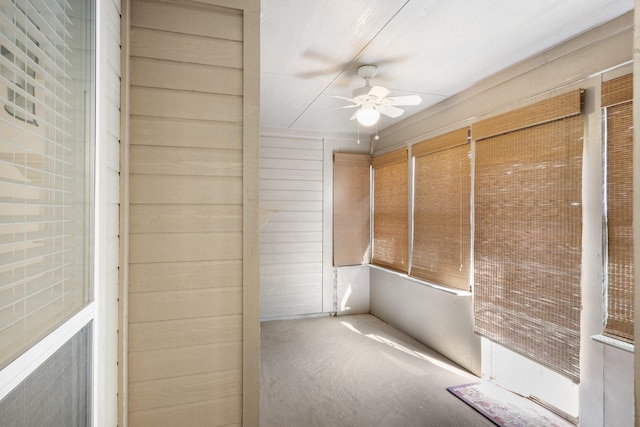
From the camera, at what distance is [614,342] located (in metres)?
1.97

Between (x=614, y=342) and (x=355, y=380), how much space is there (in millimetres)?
1914

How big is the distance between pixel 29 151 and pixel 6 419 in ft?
1.59

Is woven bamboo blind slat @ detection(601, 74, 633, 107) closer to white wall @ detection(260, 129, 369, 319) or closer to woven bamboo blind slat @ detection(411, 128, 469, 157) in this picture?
woven bamboo blind slat @ detection(411, 128, 469, 157)

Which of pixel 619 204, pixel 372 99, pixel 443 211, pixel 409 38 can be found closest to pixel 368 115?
pixel 372 99

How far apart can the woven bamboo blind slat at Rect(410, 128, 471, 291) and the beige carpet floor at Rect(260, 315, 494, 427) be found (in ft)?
2.83

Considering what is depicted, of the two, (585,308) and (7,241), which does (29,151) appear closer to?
(7,241)

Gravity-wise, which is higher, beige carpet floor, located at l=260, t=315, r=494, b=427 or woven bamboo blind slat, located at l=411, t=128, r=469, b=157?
woven bamboo blind slat, located at l=411, t=128, r=469, b=157

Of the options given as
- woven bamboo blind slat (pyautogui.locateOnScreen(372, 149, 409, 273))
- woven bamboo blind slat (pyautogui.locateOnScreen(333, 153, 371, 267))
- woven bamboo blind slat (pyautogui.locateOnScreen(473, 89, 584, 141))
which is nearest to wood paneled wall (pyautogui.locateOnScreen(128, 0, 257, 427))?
woven bamboo blind slat (pyautogui.locateOnScreen(473, 89, 584, 141))

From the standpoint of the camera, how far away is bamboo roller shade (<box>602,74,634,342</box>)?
6.37 ft

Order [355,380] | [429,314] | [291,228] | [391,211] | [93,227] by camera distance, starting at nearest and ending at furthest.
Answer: [93,227] < [355,380] < [429,314] < [391,211] < [291,228]

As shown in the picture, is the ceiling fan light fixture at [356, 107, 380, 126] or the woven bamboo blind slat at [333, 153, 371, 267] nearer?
the ceiling fan light fixture at [356, 107, 380, 126]

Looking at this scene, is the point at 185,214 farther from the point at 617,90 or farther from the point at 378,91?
the point at 617,90

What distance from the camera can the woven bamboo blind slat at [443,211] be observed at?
127 inches

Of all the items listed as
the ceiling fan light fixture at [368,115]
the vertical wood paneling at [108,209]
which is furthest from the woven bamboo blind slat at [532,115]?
the vertical wood paneling at [108,209]
